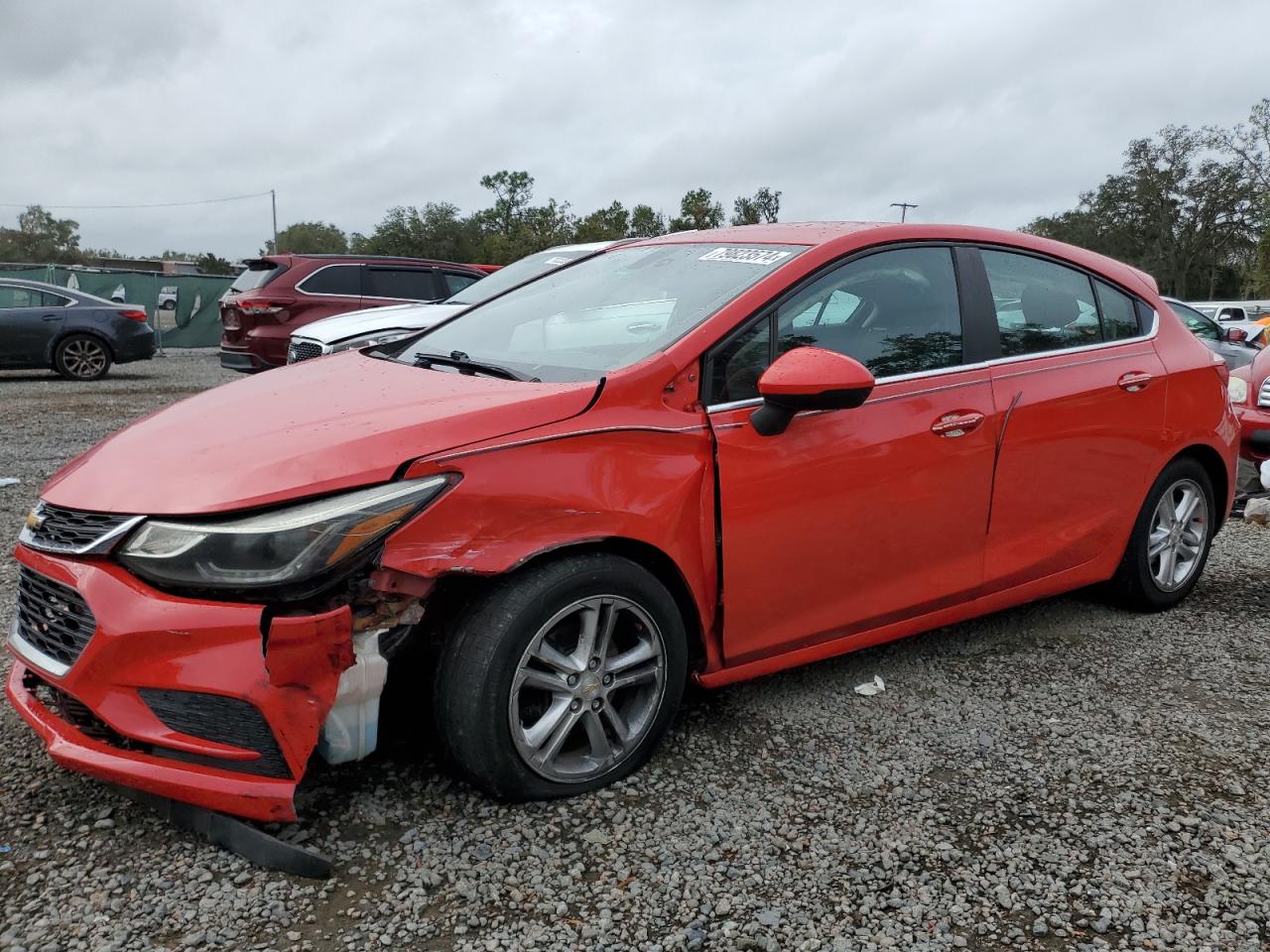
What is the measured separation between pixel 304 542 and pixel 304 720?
408 millimetres

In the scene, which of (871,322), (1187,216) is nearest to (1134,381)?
(871,322)

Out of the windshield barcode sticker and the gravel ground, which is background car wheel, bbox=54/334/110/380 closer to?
the gravel ground

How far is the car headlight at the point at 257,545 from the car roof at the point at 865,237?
1772 mm

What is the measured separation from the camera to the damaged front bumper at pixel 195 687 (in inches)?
89.7

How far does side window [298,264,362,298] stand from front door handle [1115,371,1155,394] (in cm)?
1002

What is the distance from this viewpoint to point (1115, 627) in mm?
4281

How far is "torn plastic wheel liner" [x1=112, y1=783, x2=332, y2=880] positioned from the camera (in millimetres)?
2406

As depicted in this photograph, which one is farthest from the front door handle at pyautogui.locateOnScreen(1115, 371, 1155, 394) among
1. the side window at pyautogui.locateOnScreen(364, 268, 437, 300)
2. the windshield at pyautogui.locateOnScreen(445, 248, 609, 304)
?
the side window at pyautogui.locateOnScreen(364, 268, 437, 300)

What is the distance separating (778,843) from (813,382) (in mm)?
1202

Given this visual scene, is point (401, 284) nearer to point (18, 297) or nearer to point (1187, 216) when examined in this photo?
point (18, 297)

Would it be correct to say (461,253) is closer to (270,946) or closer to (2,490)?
(2,490)

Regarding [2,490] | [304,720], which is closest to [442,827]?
[304,720]

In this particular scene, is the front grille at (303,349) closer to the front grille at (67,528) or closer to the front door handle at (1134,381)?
the front grille at (67,528)

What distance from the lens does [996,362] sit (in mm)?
3582
